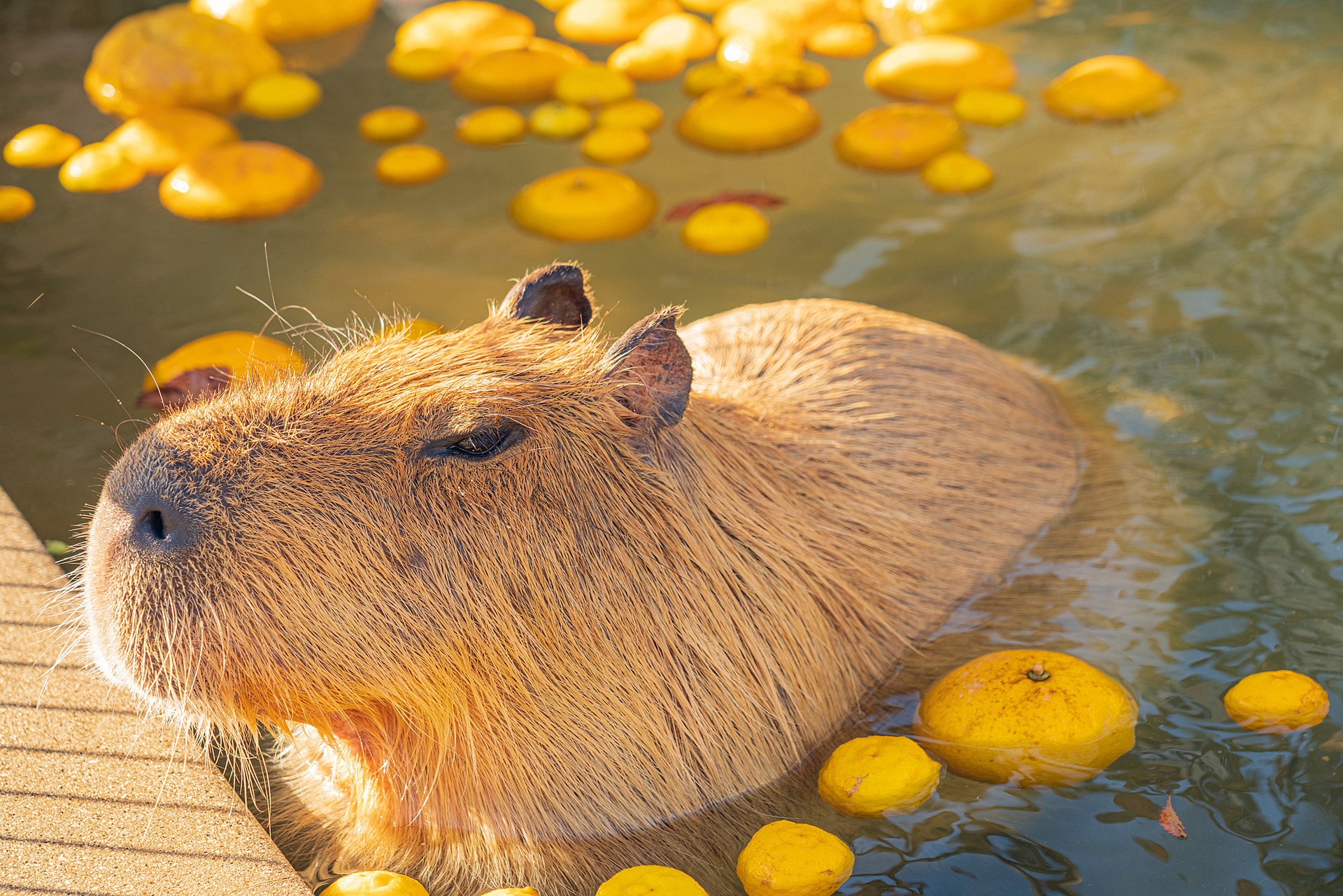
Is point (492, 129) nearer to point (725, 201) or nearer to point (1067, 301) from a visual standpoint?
point (725, 201)

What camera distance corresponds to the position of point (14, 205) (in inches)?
188

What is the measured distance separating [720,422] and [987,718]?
82 cm

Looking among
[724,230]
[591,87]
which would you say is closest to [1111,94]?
[724,230]

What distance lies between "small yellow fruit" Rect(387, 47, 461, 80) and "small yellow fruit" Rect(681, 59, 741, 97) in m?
1.12

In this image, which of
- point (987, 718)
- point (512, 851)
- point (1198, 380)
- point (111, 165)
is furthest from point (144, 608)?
point (111, 165)

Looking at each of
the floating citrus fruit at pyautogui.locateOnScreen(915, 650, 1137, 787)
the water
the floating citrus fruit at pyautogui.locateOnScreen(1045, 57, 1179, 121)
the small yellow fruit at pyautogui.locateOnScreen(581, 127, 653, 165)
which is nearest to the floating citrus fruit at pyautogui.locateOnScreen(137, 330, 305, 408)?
the water

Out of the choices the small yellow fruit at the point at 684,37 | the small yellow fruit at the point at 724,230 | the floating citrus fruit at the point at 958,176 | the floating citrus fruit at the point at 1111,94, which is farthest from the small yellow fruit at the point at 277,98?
the floating citrus fruit at the point at 1111,94

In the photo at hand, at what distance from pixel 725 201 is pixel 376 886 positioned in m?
3.19

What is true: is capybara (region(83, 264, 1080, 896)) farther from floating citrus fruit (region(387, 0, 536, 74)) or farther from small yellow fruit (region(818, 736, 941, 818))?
floating citrus fruit (region(387, 0, 536, 74))

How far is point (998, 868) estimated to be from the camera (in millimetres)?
2357

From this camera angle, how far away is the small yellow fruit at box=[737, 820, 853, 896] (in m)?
2.25

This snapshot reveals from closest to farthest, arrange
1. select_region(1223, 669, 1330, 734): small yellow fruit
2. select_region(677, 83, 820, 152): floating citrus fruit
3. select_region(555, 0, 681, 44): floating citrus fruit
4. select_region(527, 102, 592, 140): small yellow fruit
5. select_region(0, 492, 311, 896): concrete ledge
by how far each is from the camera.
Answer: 1. select_region(0, 492, 311, 896): concrete ledge
2. select_region(1223, 669, 1330, 734): small yellow fruit
3. select_region(677, 83, 820, 152): floating citrus fruit
4. select_region(527, 102, 592, 140): small yellow fruit
5. select_region(555, 0, 681, 44): floating citrus fruit

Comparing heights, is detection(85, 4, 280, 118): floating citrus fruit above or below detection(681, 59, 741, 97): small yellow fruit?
above

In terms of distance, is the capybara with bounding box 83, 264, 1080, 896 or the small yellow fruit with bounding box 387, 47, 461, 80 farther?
the small yellow fruit with bounding box 387, 47, 461, 80
